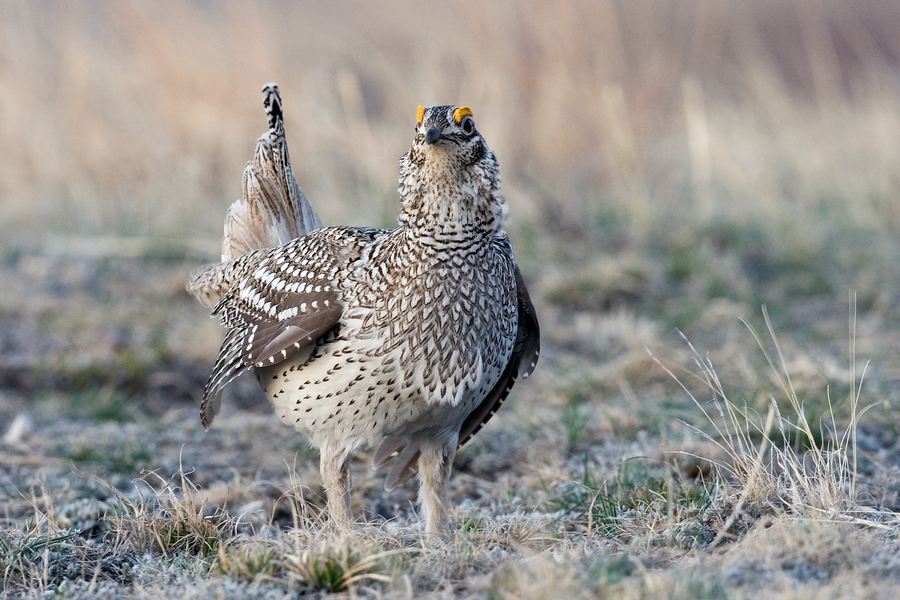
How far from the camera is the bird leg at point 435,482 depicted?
3770mm

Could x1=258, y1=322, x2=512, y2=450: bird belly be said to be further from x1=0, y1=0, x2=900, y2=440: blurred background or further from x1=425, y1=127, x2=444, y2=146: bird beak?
x1=0, y1=0, x2=900, y2=440: blurred background

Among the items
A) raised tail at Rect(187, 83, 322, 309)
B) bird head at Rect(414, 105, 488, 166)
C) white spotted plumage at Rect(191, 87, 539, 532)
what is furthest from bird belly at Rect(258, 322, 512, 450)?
raised tail at Rect(187, 83, 322, 309)

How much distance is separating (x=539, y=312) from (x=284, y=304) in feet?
12.0

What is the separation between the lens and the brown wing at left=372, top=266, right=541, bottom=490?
13.2 ft

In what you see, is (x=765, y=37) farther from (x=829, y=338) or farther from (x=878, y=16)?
(x=829, y=338)

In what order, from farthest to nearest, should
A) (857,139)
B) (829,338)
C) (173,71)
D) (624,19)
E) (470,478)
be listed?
(624,19) → (857,139) → (173,71) → (829,338) → (470,478)

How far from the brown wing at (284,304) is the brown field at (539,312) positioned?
0.53 metres

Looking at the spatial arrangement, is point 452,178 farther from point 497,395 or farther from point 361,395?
point 497,395

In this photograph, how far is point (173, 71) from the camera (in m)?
9.70

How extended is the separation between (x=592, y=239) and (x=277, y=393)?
4952 millimetres

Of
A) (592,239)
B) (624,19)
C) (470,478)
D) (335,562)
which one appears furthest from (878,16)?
(335,562)

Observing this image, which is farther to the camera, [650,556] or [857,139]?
[857,139]

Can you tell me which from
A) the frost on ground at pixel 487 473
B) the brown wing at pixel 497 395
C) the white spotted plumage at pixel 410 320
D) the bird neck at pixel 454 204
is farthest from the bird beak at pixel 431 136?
the frost on ground at pixel 487 473

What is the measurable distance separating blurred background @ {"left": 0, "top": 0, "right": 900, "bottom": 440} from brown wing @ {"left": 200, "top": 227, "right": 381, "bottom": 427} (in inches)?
110
